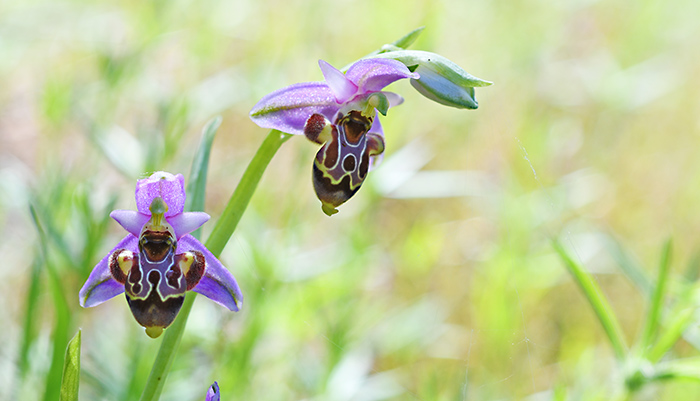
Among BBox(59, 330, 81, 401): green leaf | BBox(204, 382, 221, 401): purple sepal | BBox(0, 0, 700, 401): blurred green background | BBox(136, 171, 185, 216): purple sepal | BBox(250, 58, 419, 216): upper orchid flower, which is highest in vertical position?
BBox(250, 58, 419, 216): upper orchid flower

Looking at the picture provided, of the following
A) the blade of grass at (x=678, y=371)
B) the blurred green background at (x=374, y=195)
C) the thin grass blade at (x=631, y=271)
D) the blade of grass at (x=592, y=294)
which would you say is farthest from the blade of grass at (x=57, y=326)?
the thin grass blade at (x=631, y=271)

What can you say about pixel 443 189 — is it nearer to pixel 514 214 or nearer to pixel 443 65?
pixel 514 214

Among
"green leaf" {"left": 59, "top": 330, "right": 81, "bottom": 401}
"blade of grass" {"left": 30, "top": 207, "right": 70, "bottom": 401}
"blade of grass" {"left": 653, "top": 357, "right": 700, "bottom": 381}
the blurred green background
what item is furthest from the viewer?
the blurred green background

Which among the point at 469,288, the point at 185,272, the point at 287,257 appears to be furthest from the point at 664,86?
the point at 185,272

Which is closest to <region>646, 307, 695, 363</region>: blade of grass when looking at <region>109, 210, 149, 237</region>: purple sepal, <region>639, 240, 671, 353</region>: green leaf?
<region>639, 240, 671, 353</region>: green leaf

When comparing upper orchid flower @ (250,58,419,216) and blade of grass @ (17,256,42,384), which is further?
blade of grass @ (17,256,42,384)

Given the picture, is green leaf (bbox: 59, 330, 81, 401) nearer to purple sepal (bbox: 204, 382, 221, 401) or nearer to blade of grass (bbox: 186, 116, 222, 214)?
purple sepal (bbox: 204, 382, 221, 401)

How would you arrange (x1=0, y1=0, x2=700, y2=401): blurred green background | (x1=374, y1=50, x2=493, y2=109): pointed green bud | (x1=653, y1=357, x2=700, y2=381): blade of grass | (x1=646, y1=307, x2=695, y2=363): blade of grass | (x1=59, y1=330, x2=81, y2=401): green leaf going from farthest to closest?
(x1=0, y1=0, x2=700, y2=401): blurred green background < (x1=646, y1=307, x2=695, y2=363): blade of grass < (x1=653, y1=357, x2=700, y2=381): blade of grass < (x1=374, y1=50, x2=493, y2=109): pointed green bud < (x1=59, y1=330, x2=81, y2=401): green leaf
